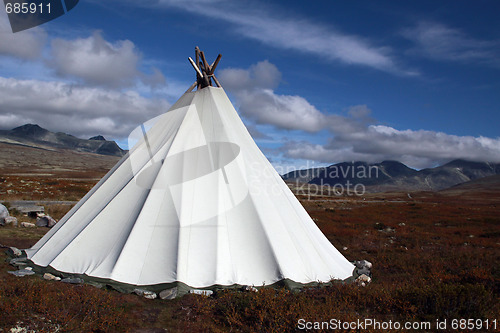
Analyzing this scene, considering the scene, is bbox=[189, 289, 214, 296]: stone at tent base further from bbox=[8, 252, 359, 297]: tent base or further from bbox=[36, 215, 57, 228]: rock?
bbox=[36, 215, 57, 228]: rock

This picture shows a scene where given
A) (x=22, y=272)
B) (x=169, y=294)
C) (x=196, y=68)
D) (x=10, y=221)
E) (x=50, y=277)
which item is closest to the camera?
(x=169, y=294)

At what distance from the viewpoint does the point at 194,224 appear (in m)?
7.54

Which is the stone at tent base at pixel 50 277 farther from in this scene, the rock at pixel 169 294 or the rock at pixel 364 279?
the rock at pixel 364 279

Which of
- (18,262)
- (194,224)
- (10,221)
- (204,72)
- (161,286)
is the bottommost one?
(161,286)

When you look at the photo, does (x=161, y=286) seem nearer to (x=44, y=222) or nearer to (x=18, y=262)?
(x=18, y=262)

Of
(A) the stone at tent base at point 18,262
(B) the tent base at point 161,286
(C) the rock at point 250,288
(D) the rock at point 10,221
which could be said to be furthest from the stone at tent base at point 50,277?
(D) the rock at point 10,221

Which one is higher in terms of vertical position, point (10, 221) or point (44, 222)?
point (10, 221)

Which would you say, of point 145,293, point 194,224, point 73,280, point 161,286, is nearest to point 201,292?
point 161,286

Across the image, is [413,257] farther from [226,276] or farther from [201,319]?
[201,319]

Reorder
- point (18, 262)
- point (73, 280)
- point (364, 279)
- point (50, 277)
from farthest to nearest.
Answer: point (364, 279) → point (18, 262) → point (50, 277) → point (73, 280)

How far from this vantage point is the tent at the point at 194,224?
7031 millimetres

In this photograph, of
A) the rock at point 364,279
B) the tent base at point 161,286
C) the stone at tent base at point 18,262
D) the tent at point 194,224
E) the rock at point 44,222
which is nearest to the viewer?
the tent base at point 161,286

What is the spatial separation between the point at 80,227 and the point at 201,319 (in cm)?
457

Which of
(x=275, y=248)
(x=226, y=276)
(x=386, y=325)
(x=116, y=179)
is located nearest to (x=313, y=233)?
(x=275, y=248)
